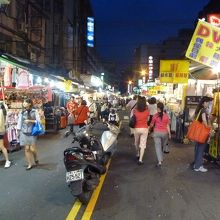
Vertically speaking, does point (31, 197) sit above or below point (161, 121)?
below

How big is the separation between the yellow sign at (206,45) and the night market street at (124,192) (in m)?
3.09

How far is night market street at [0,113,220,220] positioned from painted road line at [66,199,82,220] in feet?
0.23

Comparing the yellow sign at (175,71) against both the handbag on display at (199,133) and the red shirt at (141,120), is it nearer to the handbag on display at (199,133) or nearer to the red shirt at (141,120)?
the red shirt at (141,120)

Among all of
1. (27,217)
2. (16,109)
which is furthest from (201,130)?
(16,109)

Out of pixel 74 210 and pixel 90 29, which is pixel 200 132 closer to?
pixel 74 210

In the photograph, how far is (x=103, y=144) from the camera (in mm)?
9477

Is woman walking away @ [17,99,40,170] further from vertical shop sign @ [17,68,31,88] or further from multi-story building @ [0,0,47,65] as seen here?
multi-story building @ [0,0,47,65]

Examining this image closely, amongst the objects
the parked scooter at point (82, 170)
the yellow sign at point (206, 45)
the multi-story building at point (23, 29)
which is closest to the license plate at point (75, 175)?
the parked scooter at point (82, 170)

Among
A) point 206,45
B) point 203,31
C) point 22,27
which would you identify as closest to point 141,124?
point 206,45

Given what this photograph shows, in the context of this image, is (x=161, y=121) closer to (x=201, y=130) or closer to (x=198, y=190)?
(x=201, y=130)

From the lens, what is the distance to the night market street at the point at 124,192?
6.93 metres

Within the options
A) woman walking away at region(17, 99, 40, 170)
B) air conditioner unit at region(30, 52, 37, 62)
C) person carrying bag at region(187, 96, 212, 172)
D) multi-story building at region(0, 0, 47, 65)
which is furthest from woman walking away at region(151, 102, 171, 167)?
air conditioner unit at region(30, 52, 37, 62)

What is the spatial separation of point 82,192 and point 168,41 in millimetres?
115102

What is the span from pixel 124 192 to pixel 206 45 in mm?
4774
